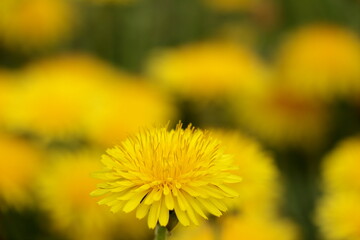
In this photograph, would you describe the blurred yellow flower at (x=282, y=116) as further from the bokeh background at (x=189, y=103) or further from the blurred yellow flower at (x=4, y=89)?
the blurred yellow flower at (x=4, y=89)

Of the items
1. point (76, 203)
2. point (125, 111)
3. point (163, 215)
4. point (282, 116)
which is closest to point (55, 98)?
point (125, 111)

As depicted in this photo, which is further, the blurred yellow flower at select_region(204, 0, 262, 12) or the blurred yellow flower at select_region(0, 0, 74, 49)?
the blurred yellow flower at select_region(204, 0, 262, 12)

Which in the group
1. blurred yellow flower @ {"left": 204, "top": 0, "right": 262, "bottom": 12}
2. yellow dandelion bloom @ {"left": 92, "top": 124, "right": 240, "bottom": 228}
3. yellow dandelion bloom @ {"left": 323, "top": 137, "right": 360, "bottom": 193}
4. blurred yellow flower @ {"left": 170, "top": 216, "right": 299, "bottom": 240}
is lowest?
yellow dandelion bloom @ {"left": 92, "top": 124, "right": 240, "bottom": 228}

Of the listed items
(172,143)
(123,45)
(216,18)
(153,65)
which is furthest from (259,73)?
(172,143)

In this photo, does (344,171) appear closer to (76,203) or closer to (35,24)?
(76,203)

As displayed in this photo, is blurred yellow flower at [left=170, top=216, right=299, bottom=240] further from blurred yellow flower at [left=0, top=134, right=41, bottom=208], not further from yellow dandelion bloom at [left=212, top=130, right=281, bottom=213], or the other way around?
blurred yellow flower at [left=0, top=134, right=41, bottom=208]

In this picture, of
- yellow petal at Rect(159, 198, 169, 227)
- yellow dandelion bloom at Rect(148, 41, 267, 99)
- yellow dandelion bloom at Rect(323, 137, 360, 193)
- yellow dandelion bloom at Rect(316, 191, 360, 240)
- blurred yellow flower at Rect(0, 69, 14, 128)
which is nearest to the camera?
yellow petal at Rect(159, 198, 169, 227)

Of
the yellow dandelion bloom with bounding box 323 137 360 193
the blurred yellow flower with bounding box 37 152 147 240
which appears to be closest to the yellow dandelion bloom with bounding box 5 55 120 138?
the blurred yellow flower with bounding box 37 152 147 240

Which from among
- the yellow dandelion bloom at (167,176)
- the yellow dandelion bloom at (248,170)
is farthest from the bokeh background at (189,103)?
the yellow dandelion bloom at (167,176)

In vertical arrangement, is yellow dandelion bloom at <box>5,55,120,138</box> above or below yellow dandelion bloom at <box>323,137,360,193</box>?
above

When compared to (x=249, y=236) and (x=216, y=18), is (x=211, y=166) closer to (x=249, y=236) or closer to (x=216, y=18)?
(x=249, y=236)
